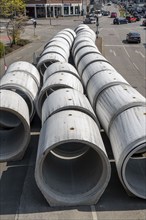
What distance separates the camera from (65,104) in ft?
33.3

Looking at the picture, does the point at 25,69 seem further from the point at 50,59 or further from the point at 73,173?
the point at 73,173

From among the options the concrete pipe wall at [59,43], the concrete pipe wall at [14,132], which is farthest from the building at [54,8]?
the concrete pipe wall at [14,132]

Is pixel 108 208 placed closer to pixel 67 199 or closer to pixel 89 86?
pixel 67 199

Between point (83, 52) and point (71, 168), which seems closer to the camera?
point (71, 168)

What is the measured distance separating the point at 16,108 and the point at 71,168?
2913 millimetres

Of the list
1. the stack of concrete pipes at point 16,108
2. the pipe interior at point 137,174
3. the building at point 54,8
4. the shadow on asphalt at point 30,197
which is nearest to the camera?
the shadow on asphalt at point 30,197

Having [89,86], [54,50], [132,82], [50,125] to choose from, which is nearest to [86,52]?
[54,50]

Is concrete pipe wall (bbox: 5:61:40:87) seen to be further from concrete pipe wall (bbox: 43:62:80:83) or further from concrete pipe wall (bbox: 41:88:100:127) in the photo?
concrete pipe wall (bbox: 41:88:100:127)

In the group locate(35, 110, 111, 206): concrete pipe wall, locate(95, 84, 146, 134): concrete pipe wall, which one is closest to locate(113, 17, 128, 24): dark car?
locate(95, 84, 146, 134): concrete pipe wall

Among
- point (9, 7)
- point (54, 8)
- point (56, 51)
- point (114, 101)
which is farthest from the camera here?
point (54, 8)

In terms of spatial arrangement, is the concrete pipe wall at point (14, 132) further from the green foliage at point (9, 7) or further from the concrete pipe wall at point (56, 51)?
the green foliage at point (9, 7)

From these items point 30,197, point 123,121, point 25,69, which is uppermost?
point 123,121

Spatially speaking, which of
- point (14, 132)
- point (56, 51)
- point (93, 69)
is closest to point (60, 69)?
point (93, 69)

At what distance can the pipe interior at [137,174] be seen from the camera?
9123 mm
